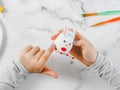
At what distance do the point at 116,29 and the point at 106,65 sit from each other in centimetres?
15

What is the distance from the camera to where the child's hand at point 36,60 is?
2.72ft

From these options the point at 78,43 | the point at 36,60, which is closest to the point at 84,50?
the point at 78,43

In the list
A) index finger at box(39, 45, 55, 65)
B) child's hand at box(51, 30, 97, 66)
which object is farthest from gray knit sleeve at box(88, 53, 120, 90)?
index finger at box(39, 45, 55, 65)

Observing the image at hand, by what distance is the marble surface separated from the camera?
89 centimetres

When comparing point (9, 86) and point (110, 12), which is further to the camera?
point (110, 12)

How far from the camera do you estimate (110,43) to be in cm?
94

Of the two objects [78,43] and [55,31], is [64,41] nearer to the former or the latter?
[78,43]

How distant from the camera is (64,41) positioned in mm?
784

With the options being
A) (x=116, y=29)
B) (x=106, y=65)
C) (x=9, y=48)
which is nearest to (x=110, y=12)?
(x=116, y=29)

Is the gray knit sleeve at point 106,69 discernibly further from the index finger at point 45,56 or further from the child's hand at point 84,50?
the index finger at point 45,56

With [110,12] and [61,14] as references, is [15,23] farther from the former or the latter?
[110,12]

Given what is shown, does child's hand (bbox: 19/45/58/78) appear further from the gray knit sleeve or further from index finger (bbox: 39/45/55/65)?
the gray knit sleeve

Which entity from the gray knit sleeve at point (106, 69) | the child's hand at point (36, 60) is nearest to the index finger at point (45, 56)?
the child's hand at point (36, 60)

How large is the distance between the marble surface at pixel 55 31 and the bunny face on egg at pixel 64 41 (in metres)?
0.11
